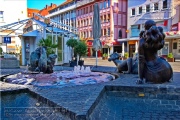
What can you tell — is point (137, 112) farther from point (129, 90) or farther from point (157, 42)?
point (157, 42)

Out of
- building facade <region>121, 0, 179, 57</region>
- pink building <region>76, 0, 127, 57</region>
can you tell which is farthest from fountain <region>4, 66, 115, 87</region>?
pink building <region>76, 0, 127, 57</region>

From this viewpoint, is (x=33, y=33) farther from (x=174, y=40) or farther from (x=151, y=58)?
(x=174, y=40)

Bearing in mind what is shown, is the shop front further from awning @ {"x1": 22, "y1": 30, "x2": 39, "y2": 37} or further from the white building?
the white building

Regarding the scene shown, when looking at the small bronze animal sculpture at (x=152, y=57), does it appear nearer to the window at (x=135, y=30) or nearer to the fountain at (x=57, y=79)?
the fountain at (x=57, y=79)

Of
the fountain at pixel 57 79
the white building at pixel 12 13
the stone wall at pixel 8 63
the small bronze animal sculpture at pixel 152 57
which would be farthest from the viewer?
the white building at pixel 12 13

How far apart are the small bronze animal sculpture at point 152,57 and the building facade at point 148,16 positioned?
20374mm

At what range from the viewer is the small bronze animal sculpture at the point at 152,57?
4.25m

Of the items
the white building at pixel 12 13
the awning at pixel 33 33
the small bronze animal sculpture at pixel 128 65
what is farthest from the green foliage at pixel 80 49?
the white building at pixel 12 13

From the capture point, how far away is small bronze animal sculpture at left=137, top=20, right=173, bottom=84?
4246 mm

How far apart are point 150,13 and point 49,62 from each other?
75.2 ft

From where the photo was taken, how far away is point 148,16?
27000 millimetres

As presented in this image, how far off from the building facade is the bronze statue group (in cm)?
2037

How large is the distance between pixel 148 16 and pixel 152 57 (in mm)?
24194

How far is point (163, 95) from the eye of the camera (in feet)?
12.5
